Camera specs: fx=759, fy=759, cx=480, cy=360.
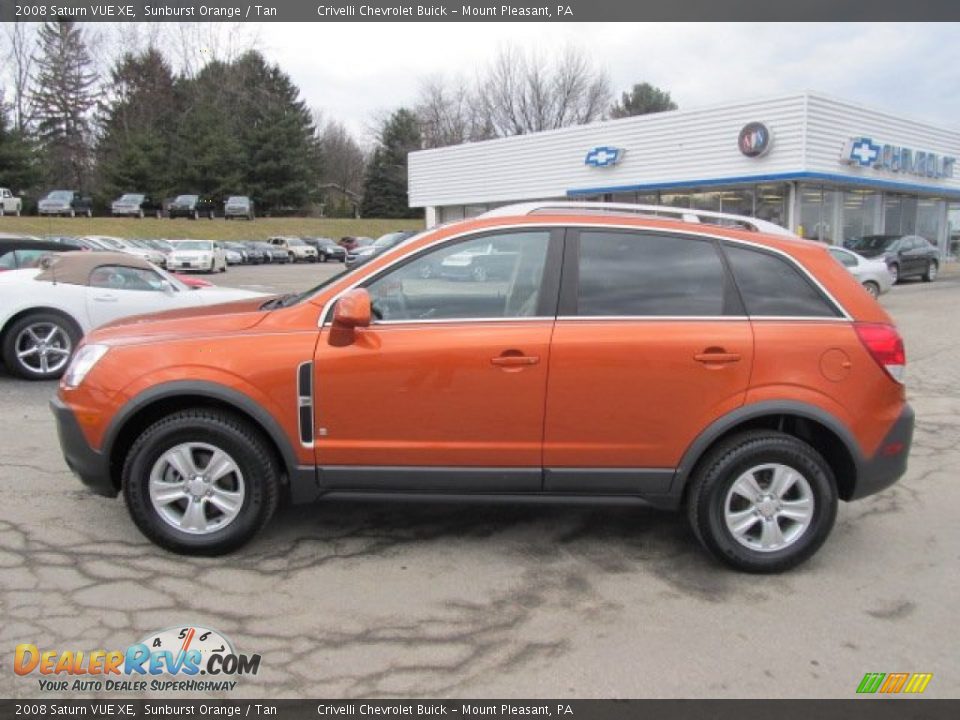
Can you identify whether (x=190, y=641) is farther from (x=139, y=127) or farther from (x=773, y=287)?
(x=139, y=127)

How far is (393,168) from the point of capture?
7275 centimetres

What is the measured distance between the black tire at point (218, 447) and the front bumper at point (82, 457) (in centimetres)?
12

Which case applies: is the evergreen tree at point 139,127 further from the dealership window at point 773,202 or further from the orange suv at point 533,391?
the orange suv at point 533,391

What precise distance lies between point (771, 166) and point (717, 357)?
23540 millimetres

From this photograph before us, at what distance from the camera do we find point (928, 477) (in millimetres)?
5363

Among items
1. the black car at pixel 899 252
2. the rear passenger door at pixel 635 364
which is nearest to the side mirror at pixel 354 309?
the rear passenger door at pixel 635 364

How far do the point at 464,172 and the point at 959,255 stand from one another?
23612mm

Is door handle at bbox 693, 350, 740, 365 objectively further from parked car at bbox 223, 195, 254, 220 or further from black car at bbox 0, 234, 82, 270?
parked car at bbox 223, 195, 254, 220

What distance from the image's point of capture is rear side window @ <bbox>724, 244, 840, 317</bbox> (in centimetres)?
377

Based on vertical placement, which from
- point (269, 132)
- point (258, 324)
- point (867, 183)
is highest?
point (269, 132)

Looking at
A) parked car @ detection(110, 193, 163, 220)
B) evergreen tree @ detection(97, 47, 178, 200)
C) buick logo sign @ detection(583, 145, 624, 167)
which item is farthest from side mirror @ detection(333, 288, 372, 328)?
evergreen tree @ detection(97, 47, 178, 200)

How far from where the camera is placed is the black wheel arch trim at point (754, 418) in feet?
12.0

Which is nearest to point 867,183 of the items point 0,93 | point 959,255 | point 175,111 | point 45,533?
point 959,255
